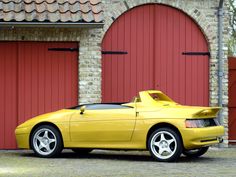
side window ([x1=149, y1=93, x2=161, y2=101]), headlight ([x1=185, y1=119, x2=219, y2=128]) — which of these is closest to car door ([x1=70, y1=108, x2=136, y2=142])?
side window ([x1=149, y1=93, x2=161, y2=101])

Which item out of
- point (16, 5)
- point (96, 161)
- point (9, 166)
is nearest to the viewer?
point (9, 166)

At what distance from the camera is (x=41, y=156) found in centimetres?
1466

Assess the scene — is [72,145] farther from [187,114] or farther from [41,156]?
[187,114]

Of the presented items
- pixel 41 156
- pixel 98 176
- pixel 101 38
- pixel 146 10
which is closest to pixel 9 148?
pixel 41 156

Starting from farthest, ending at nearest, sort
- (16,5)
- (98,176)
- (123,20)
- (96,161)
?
(123,20), (16,5), (96,161), (98,176)

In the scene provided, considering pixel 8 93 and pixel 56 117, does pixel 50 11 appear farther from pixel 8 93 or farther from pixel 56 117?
pixel 56 117

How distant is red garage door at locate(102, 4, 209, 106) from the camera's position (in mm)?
17344

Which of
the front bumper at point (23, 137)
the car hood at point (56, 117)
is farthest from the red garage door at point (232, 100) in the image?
the front bumper at point (23, 137)

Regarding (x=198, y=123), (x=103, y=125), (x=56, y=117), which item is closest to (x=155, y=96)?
(x=103, y=125)

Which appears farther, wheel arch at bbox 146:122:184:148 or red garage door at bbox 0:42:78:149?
red garage door at bbox 0:42:78:149

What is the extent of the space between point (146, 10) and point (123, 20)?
1.99 ft

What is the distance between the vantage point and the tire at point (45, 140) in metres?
14.6

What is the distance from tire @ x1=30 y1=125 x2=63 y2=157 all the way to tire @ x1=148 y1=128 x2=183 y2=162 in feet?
6.34

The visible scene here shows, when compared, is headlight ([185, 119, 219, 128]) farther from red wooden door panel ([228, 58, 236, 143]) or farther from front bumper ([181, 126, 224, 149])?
red wooden door panel ([228, 58, 236, 143])
